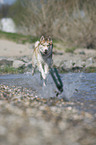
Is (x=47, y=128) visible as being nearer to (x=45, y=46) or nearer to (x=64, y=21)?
(x=45, y=46)

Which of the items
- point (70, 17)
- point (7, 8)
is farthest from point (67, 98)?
point (7, 8)

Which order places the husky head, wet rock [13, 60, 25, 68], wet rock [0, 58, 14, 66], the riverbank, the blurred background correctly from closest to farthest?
the riverbank
the husky head
wet rock [13, 60, 25, 68]
wet rock [0, 58, 14, 66]
the blurred background

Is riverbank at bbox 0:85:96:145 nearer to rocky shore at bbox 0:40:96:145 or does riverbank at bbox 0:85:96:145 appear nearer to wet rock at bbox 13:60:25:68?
rocky shore at bbox 0:40:96:145

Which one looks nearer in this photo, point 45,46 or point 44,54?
point 45,46

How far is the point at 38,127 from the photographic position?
3363 mm

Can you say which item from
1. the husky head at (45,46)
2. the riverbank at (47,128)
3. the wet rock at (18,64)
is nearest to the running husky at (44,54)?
the husky head at (45,46)

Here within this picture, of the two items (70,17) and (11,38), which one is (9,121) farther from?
(11,38)

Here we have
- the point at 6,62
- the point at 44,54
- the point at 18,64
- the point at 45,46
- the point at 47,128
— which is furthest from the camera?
the point at 6,62

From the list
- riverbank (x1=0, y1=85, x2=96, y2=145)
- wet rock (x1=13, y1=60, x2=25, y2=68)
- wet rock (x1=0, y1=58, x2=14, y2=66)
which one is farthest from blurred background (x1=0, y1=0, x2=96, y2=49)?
riverbank (x1=0, y1=85, x2=96, y2=145)

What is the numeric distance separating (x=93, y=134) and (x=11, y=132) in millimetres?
1134

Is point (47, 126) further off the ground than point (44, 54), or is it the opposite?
point (44, 54)

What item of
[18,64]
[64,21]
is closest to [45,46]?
[18,64]

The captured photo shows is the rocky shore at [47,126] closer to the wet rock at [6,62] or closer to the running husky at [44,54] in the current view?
the running husky at [44,54]

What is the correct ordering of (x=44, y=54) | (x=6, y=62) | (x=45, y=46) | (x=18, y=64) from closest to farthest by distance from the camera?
1. (x=45, y=46)
2. (x=44, y=54)
3. (x=18, y=64)
4. (x=6, y=62)
